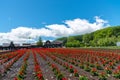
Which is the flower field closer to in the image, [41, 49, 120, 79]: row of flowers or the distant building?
[41, 49, 120, 79]: row of flowers

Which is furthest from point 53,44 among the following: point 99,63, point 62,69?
point 62,69

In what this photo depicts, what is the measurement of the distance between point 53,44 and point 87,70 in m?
137

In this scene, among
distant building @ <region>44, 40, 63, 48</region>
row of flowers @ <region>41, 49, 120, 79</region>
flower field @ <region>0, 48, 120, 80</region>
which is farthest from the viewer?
distant building @ <region>44, 40, 63, 48</region>

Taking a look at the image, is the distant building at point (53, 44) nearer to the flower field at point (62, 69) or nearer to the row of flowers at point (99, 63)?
the row of flowers at point (99, 63)

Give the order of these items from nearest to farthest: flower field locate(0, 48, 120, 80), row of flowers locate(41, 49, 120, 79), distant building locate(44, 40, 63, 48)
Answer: flower field locate(0, 48, 120, 80), row of flowers locate(41, 49, 120, 79), distant building locate(44, 40, 63, 48)

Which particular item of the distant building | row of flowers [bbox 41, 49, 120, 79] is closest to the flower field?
row of flowers [bbox 41, 49, 120, 79]

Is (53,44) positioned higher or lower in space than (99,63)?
higher

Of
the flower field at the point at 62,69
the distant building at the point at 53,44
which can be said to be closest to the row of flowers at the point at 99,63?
the flower field at the point at 62,69

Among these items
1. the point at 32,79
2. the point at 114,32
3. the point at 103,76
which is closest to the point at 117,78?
the point at 103,76

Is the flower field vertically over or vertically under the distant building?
under

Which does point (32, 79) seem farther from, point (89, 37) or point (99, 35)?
point (89, 37)

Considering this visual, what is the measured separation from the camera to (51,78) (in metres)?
12.0

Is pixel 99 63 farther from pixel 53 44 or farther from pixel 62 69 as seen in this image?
pixel 53 44

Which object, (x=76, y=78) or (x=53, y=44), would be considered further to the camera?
(x=53, y=44)
